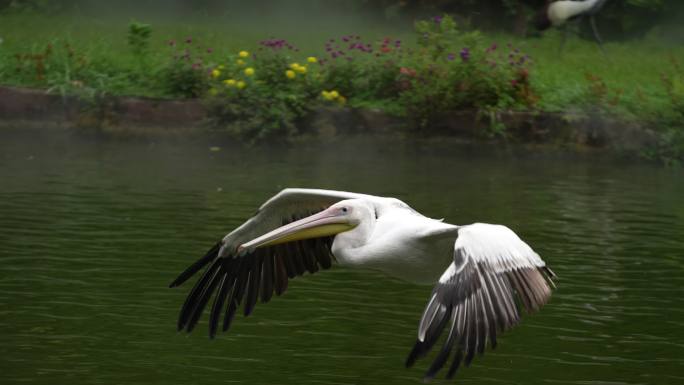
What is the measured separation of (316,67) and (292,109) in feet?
3.80

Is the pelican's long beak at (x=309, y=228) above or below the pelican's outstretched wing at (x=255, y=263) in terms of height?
above

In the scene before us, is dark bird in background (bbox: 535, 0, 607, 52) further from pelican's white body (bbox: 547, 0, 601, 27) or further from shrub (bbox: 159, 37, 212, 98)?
shrub (bbox: 159, 37, 212, 98)

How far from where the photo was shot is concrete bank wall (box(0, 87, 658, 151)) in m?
12.2

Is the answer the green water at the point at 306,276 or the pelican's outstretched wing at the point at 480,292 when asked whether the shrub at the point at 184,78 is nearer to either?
the green water at the point at 306,276

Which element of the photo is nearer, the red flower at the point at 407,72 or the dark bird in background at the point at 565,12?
the red flower at the point at 407,72

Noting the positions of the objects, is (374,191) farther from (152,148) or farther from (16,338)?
(16,338)

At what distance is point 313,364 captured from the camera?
5.47m

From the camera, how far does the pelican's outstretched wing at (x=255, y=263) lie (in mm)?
5695

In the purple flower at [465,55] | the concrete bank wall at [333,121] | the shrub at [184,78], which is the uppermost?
the purple flower at [465,55]

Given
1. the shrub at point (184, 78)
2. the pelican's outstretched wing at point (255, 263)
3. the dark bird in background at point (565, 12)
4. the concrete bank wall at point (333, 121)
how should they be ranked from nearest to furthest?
the pelican's outstretched wing at point (255, 263) → the concrete bank wall at point (333, 121) → the shrub at point (184, 78) → the dark bird in background at point (565, 12)

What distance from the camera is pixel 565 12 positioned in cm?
1503

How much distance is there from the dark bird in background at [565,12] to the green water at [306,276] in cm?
341

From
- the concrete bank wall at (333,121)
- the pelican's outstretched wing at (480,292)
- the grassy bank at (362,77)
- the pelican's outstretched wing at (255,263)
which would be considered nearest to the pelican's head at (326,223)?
the pelican's outstretched wing at (255,263)

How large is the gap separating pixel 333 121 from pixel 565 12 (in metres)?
4.15
